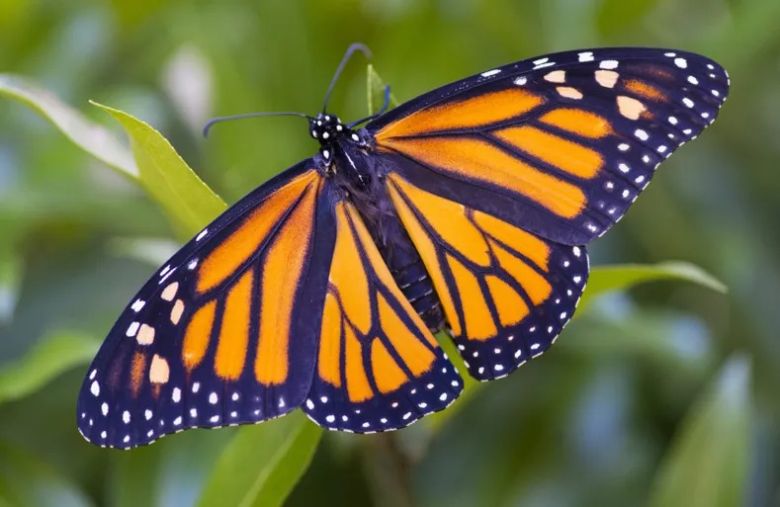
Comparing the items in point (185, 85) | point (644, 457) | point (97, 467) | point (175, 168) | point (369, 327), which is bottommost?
point (644, 457)

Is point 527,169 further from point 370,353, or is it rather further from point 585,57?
point 370,353

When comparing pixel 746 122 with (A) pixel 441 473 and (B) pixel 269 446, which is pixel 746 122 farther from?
(B) pixel 269 446

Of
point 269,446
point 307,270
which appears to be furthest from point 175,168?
point 269,446

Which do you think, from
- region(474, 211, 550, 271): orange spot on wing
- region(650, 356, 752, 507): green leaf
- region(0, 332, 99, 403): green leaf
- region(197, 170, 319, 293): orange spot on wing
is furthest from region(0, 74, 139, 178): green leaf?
region(650, 356, 752, 507): green leaf

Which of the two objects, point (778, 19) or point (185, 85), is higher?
point (185, 85)

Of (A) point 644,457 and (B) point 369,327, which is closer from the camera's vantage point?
(B) point 369,327

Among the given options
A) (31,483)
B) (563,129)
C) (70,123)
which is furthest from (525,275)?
(31,483)

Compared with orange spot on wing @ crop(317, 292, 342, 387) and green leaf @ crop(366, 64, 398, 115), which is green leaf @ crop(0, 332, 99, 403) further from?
green leaf @ crop(366, 64, 398, 115)

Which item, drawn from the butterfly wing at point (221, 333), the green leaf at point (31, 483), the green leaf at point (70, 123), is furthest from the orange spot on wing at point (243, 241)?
the green leaf at point (31, 483)
